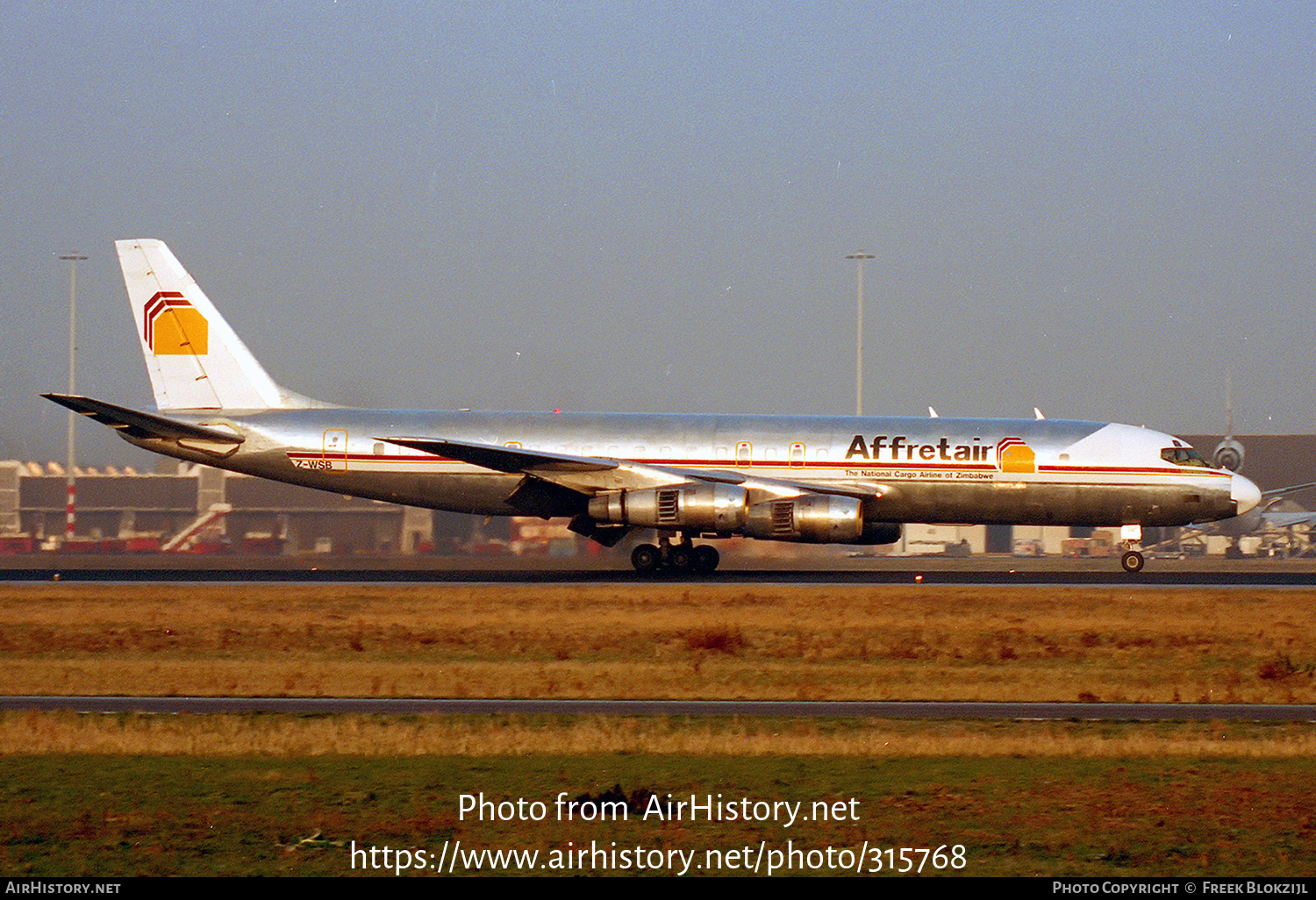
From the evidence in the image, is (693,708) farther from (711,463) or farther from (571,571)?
(571,571)

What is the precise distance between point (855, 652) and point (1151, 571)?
56.2ft

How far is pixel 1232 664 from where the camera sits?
1883cm

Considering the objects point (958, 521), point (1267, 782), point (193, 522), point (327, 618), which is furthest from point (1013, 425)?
point (193, 522)

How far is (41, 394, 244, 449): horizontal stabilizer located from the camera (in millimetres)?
31156

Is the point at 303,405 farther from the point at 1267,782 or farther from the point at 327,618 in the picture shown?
the point at 1267,782

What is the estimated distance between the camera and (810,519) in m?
29.3

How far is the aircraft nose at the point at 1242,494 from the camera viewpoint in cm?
3192

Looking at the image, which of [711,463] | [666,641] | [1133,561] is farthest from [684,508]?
[1133,561]

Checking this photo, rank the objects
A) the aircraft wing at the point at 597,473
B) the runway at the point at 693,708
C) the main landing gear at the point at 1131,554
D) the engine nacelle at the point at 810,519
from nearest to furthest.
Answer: the runway at the point at 693,708
the engine nacelle at the point at 810,519
the aircraft wing at the point at 597,473
the main landing gear at the point at 1131,554

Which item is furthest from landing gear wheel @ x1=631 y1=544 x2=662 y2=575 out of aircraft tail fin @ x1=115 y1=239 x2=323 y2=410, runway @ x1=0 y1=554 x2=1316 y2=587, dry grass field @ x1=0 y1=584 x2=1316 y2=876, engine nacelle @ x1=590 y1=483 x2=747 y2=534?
aircraft tail fin @ x1=115 y1=239 x2=323 y2=410

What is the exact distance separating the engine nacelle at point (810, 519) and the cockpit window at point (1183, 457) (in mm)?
8005

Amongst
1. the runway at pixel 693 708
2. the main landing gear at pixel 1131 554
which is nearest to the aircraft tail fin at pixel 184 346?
the runway at pixel 693 708

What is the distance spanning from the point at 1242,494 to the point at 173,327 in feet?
86.9

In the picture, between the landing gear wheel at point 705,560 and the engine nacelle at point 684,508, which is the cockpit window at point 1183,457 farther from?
the landing gear wheel at point 705,560
